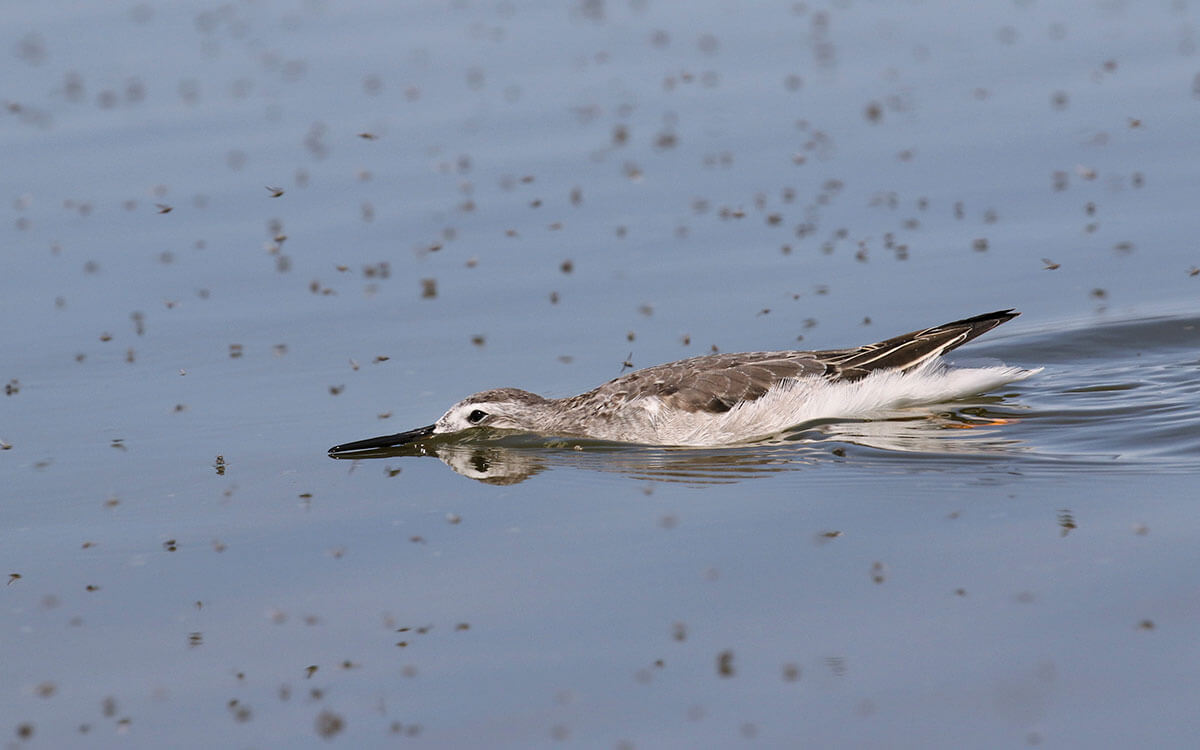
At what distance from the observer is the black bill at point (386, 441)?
12.8m

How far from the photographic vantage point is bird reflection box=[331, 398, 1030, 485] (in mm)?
12391

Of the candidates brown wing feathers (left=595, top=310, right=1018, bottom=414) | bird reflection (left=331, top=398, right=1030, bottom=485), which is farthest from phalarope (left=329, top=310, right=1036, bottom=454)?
bird reflection (left=331, top=398, right=1030, bottom=485)

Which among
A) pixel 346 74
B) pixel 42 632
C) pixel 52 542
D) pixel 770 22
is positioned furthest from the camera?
pixel 770 22

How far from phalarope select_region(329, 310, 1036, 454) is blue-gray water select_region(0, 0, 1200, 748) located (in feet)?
1.13

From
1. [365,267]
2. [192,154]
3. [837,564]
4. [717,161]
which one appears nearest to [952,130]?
[717,161]

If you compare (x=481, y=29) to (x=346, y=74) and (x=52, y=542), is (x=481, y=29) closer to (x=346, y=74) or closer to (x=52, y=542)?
(x=346, y=74)

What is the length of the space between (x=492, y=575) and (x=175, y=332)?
6.41 meters

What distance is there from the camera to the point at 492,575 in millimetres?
10227

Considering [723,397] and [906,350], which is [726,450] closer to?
[723,397]

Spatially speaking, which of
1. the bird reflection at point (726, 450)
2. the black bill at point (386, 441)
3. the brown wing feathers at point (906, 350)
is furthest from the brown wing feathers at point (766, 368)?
the black bill at point (386, 441)

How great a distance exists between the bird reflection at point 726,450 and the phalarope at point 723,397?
0.46 ft

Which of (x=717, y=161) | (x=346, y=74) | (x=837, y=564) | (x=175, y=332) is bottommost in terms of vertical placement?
(x=837, y=564)

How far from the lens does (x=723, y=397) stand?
519 inches

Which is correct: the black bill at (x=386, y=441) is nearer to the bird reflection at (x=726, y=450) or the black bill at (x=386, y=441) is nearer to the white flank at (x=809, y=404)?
the bird reflection at (x=726, y=450)
